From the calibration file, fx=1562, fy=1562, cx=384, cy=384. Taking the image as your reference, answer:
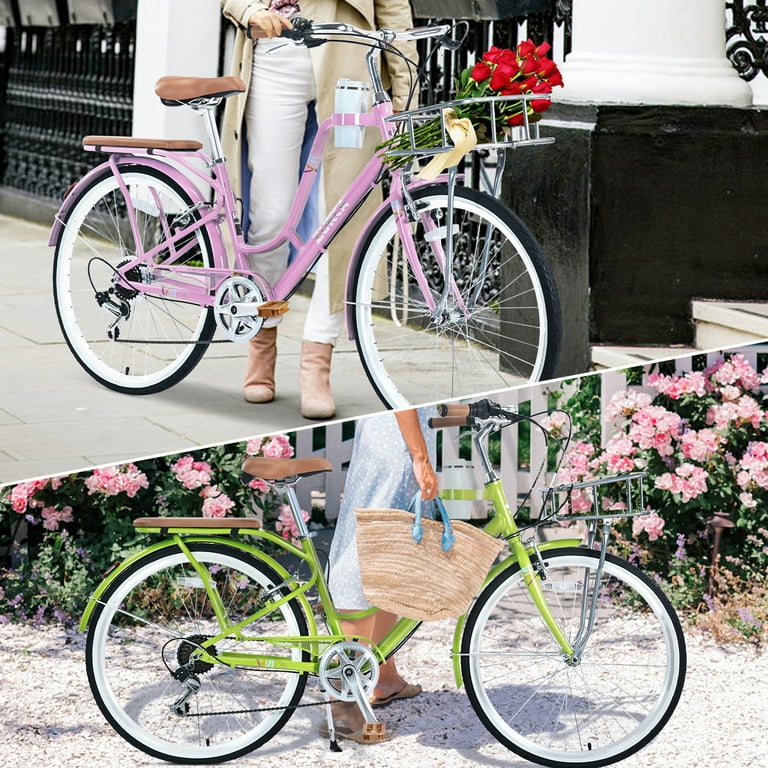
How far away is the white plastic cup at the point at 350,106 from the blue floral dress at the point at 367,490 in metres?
0.89

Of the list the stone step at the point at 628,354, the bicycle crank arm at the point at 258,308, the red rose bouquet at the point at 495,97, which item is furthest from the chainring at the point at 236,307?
the stone step at the point at 628,354

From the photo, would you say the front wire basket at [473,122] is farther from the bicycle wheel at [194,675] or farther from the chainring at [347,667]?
the chainring at [347,667]

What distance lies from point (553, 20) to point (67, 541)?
3119mm

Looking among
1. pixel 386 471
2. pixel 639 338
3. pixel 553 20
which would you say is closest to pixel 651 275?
pixel 639 338

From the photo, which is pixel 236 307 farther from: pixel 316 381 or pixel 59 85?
pixel 59 85

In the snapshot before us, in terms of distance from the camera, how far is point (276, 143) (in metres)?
4.94

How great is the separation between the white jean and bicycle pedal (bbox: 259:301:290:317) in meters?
0.15

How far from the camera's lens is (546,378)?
4629 millimetres

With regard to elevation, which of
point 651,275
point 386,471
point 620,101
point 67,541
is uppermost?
point 620,101

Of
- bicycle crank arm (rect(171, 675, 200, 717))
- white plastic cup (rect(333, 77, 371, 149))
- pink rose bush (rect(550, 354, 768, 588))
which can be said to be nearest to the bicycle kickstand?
bicycle crank arm (rect(171, 675, 200, 717))

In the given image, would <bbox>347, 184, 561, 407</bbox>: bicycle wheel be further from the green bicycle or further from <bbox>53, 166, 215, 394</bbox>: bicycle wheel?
<bbox>53, 166, 215, 394</bbox>: bicycle wheel

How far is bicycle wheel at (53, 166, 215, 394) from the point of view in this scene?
494 cm

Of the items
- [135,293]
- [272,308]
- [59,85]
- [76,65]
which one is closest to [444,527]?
[272,308]

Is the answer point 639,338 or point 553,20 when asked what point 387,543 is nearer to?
point 639,338
